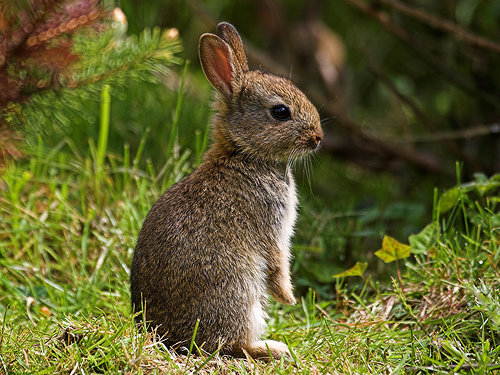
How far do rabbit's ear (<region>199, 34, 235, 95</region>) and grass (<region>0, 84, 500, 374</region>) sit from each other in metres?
0.82

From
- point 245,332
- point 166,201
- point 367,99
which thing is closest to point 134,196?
point 166,201

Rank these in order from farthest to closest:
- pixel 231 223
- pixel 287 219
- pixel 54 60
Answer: pixel 287 219
pixel 231 223
pixel 54 60

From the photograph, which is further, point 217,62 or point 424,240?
point 424,240

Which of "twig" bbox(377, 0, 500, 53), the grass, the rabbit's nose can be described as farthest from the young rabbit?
"twig" bbox(377, 0, 500, 53)

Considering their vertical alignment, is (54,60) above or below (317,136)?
above

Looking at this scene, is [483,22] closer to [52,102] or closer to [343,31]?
[343,31]

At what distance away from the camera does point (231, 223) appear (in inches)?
128

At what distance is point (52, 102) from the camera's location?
337cm

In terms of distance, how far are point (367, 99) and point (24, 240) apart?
197 inches

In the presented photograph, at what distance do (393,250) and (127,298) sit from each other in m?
1.47

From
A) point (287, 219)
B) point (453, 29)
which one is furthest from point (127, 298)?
point (453, 29)

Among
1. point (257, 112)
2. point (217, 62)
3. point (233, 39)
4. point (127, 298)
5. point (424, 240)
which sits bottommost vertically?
point (127, 298)

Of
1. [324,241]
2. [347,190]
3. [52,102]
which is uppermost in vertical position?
[52,102]

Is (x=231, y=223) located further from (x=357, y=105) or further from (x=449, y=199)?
(x=357, y=105)
